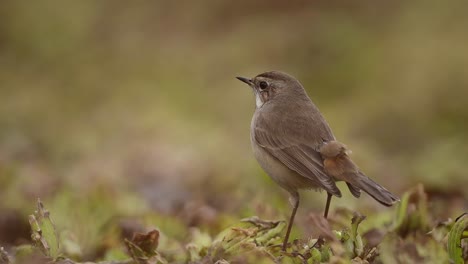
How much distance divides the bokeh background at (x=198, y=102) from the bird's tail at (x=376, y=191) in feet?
1.93

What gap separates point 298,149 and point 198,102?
27.8ft

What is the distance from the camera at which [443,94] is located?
12.6 metres

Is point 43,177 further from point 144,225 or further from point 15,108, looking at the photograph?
point 15,108

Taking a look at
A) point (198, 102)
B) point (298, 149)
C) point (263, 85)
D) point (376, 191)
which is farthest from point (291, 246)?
point (198, 102)

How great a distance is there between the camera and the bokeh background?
6859 mm

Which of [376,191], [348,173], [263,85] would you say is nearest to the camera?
[376,191]

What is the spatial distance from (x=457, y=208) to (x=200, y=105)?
7375 mm

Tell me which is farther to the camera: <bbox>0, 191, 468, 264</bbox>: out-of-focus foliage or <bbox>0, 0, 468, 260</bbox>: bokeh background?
<bbox>0, 0, 468, 260</bbox>: bokeh background

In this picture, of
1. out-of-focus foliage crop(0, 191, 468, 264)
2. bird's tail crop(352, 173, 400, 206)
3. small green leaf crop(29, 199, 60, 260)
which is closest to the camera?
out-of-focus foliage crop(0, 191, 468, 264)

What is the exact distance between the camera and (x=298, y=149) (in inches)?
193

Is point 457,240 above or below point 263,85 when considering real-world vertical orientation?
below

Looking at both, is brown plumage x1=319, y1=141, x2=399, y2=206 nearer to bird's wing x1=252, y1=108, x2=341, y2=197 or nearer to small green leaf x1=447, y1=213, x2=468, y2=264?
bird's wing x1=252, y1=108, x2=341, y2=197

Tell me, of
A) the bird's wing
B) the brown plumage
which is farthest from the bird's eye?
the brown plumage

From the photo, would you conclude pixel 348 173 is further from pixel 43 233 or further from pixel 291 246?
pixel 43 233
